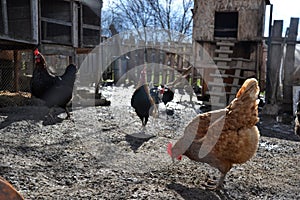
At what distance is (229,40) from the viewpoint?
8828 mm

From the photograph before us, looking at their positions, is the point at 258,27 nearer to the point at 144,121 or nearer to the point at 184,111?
the point at 184,111

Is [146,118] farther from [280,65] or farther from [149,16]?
[149,16]

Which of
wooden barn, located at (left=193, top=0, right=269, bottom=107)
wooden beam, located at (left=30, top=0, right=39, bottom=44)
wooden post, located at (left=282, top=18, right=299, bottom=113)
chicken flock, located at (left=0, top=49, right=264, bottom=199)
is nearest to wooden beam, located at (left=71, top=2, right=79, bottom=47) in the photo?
wooden beam, located at (left=30, top=0, right=39, bottom=44)

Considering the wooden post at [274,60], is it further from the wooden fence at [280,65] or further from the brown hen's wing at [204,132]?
the brown hen's wing at [204,132]

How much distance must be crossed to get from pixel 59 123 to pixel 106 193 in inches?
120

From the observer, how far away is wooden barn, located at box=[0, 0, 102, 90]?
6.73 m

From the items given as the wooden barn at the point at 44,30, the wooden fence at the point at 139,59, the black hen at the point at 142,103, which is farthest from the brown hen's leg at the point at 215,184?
the wooden fence at the point at 139,59

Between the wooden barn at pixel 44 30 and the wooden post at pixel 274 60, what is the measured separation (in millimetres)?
5245

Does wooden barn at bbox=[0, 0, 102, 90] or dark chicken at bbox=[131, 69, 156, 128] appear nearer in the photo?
dark chicken at bbox=[131, 69, 156, 128]

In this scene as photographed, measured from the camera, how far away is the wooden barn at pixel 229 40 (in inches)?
335

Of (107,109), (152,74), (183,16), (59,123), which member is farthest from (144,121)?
(183,16)

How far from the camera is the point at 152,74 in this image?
1453 cm

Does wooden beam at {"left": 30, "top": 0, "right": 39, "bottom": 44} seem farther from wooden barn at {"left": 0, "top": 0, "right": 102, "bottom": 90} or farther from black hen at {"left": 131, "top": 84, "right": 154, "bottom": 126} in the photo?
black hen at {"left": 131, "top": 84, "right": 154, "bottom": 126}

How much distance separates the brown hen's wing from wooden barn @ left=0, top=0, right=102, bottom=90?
431 cm
